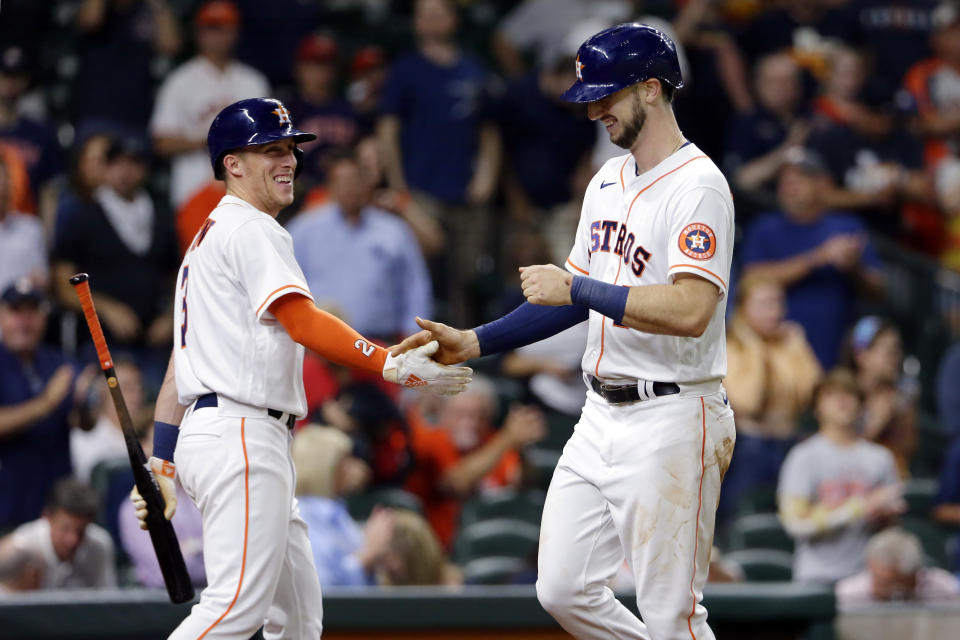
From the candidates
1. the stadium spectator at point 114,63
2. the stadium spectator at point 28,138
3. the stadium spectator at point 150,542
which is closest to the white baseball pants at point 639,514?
the stadium spectator at point 150,542

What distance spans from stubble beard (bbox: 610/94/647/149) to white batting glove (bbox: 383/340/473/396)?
84 centimetres

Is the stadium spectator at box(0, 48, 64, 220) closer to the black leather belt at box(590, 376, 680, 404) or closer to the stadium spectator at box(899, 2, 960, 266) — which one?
the black leather belt at box(590, 376, 680, 404)

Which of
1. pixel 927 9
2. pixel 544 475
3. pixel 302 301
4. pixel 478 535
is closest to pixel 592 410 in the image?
pixel 302 301

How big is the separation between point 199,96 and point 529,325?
491cm

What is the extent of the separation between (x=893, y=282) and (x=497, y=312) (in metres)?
2.78

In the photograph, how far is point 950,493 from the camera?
7.19 meters

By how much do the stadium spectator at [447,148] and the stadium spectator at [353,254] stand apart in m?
0.98

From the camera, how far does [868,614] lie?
567 centimetres

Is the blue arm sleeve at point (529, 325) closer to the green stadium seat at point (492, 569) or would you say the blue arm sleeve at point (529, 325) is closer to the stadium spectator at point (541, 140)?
the green stadium seat at point (492, 569)

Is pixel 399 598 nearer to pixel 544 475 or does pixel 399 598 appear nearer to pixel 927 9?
pixel 544 475

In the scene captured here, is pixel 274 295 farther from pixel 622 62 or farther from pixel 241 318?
pixel 622 62

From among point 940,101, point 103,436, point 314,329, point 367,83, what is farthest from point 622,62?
point 940,101

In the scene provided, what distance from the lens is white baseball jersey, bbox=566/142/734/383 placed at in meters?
3.90

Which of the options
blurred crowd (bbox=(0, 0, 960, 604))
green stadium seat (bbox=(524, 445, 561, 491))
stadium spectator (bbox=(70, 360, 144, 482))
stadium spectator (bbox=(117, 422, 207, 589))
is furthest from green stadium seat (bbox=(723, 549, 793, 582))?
stadium spectator (bbox=(70, 360, 144, 482))
